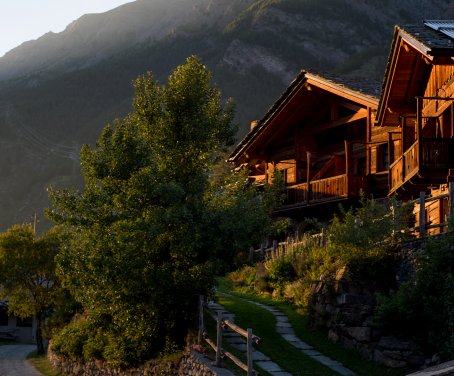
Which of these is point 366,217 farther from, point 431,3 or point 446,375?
point 431,3

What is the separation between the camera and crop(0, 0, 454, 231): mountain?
146 m

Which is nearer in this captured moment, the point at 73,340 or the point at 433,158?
the point at 433,158

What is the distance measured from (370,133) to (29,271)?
19602 mm

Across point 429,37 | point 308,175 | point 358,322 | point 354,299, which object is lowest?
point 358,322

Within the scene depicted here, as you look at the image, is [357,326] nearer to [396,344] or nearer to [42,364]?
[396,344]

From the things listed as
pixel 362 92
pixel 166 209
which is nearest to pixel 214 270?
pixel 166 209

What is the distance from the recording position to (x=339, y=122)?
33.8m

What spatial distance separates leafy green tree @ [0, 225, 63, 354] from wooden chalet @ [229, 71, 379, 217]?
12203 millimetres

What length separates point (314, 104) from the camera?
35.6 m

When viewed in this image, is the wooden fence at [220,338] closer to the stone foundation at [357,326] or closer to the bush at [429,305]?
the stone foundation at [357,326]

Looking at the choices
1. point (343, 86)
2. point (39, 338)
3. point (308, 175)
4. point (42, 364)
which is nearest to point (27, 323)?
point (39, 338)

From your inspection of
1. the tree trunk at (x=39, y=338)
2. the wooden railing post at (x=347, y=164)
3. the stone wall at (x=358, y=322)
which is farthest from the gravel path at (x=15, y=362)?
the wooden railing post at (x=347, y=164)

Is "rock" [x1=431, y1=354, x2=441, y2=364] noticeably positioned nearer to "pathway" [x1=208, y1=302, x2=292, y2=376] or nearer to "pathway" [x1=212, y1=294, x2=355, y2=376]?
"pathway" [x1=212, y1=294, x2=355, y2=376]

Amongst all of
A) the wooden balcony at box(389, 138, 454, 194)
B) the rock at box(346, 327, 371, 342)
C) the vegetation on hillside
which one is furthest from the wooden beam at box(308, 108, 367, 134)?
the rock at box(346, 327, 371, 342)
